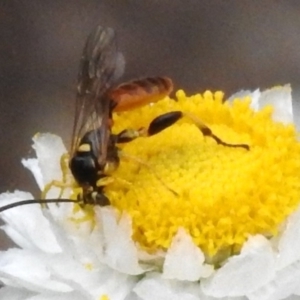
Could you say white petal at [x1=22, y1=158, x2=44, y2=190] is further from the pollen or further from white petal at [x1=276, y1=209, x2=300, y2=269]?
white petal at [x1=276, y1=209, x2=300, y2=269]

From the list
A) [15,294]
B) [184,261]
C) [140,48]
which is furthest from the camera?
[140,48]

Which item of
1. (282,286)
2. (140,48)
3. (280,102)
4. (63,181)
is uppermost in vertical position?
(140,48)

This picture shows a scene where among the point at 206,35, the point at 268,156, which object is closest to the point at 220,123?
the point at 268,156

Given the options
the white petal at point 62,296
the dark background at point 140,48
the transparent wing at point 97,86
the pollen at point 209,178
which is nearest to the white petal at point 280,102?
the pollen at point 209,178

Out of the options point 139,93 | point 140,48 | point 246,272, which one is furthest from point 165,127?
point 140,48

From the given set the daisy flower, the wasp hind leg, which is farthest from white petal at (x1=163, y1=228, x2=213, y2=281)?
the wasp hind leg

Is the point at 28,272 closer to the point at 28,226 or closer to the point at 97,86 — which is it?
the point at 28,226

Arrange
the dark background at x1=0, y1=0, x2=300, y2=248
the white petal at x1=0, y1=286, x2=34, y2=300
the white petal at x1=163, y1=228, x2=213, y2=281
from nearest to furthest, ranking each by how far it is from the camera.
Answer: the white petal at x1=163, y1=228, x2=213, y2=281 → the white petal at x1=0, y1=286, x2=34, y2=300 → the dark background at x1=0, y1=0, x2=300, y2=248
